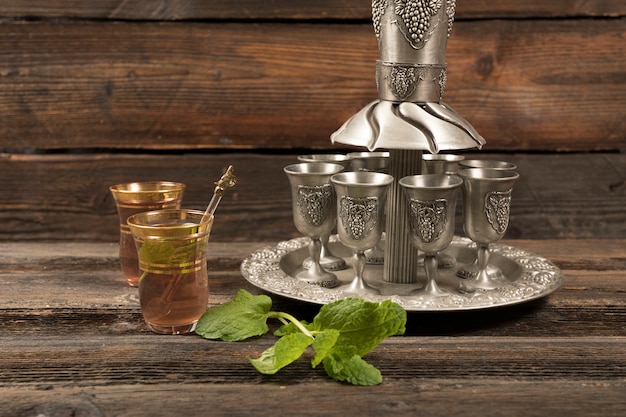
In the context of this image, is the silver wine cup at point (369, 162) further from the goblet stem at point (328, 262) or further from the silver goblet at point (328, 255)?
the goblet stem at point (328, 262)

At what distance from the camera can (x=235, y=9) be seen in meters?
1.59

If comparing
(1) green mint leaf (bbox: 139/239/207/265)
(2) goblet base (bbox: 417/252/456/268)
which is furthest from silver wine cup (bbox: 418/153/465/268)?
(1) green mint leaf (bbox: 139/239/207/265)

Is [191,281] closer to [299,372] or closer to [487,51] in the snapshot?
[299,372]

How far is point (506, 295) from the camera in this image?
3.33 ft

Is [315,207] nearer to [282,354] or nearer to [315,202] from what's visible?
[315,202]

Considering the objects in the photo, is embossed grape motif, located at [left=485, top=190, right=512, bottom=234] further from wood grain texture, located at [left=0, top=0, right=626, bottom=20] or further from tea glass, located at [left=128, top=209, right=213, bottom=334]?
wood grain texture, located at [left=0, top=0, right=626, bottom=20]

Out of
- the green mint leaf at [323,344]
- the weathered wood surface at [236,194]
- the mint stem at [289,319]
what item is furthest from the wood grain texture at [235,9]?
the green mint leaf at [323,344]

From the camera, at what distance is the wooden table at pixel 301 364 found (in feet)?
2.45

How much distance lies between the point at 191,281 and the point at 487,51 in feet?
3.22

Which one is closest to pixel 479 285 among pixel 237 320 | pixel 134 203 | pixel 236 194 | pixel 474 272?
pixel 474 272

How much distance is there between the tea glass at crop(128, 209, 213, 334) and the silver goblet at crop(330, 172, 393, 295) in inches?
7.4

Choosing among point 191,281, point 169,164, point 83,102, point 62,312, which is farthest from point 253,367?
point 83,102

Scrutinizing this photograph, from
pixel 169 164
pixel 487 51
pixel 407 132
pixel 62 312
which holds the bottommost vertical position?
pixel 62 312

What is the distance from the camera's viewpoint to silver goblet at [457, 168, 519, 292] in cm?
103
